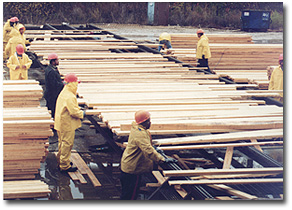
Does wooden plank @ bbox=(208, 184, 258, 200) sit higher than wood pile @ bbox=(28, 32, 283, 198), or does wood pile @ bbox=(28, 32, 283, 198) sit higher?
wood pile @ bbox=(28, 32, 283, 198)

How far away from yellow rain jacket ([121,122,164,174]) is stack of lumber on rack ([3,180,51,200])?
1.43m

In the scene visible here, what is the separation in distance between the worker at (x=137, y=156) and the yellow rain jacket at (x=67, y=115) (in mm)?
1762

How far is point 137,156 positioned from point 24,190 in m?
1.92

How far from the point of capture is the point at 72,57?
14.3 m

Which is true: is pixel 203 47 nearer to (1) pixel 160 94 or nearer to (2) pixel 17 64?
(1) pixel 160 94

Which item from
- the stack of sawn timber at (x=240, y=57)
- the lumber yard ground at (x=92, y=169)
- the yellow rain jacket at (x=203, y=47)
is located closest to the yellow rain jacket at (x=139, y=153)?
the lumber yard ground at (x=92, y=169)

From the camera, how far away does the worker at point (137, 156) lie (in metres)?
7.21

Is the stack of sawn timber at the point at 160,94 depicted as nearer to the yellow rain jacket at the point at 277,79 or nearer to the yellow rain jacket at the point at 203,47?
the yellow rain jacket at the point at 277,79

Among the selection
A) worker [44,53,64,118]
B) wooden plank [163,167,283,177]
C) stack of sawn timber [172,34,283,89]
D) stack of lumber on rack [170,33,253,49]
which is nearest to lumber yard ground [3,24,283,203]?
worker [44,53,64,118]

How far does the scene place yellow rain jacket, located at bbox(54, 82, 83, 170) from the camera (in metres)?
8.75

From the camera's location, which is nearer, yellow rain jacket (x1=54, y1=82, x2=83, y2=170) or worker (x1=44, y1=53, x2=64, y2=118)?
yellow rain jacket (x1=54, y1=82, x2=83, y2=170)

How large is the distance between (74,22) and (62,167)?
25256mm

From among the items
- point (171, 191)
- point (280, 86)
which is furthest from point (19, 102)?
point (280, 86)

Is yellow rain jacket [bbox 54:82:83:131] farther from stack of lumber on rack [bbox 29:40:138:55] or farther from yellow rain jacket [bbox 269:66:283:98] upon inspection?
stack of lumber on rack [bbox 29:40:138:55]
